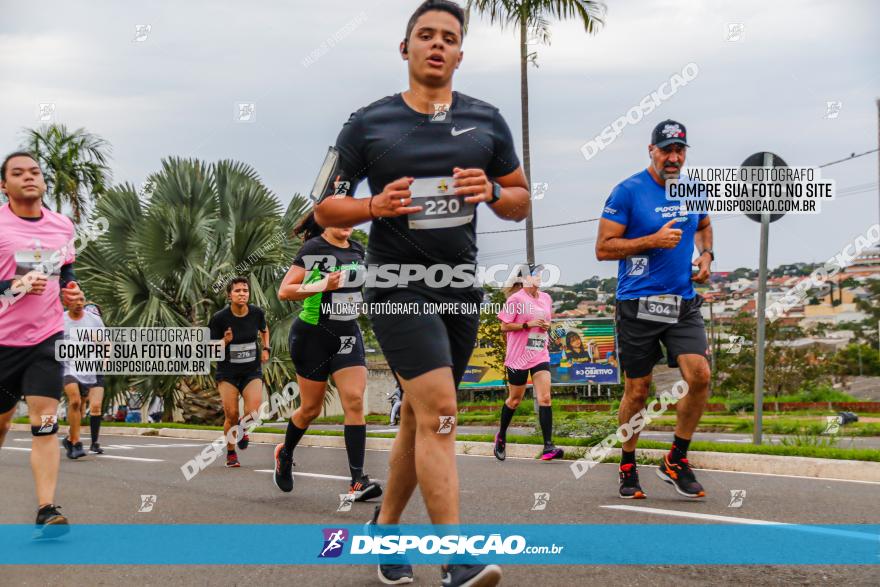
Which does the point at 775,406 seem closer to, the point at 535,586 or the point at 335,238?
the point at 335,238

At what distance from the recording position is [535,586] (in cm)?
401

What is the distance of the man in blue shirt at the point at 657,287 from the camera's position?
→ 652 cm

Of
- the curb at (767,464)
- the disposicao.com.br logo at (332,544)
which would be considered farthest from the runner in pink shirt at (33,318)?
the curb at (767,464)

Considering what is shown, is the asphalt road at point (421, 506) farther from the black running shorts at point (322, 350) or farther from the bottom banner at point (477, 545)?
the black running shorts at point (322, 350)

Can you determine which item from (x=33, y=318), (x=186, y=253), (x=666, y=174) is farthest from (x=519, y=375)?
(x=186, y=253)

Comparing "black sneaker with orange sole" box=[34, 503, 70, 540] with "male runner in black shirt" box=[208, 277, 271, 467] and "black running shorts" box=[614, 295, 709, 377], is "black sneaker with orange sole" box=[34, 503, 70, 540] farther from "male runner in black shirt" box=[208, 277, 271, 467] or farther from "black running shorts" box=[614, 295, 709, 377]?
"male runner in black shirt" box=[208, 277, 271, 467]

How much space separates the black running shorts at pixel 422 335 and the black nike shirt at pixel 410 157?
10cm

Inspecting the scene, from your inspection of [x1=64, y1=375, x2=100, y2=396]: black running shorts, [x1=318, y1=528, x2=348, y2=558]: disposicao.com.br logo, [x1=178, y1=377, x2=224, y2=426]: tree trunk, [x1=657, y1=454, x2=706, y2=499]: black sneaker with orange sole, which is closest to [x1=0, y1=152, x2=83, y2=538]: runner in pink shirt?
[x1=318, y1=528, x2=348, y2=558]: disposicao.com.br logo

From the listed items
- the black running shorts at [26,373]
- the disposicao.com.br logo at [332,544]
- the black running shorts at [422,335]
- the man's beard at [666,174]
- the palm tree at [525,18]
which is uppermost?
the palm tree at [525,18]

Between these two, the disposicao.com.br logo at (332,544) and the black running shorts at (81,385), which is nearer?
the disposicao.com.br logo at (332,544)

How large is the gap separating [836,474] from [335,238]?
181 inches

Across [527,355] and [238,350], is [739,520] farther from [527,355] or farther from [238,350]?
[238,350]

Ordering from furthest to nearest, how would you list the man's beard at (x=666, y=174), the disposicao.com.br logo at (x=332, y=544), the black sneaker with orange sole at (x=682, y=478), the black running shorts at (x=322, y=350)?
the black running shorts at (x=322, y=350) < the man's beard at (x=666, y=174) < the black sneaker with orange sole at (x=682, y=478) < the disposicao.com.br logo at (x=332, y=544)

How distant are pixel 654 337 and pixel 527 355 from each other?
3.86m
